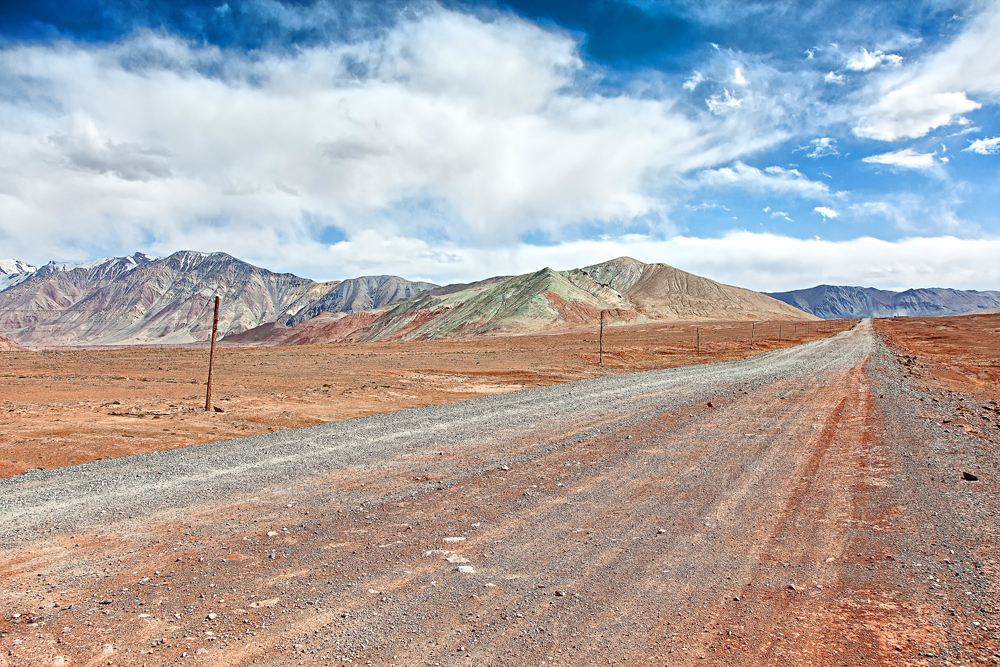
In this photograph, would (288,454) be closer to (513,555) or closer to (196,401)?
(513,555)

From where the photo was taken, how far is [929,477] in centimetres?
810

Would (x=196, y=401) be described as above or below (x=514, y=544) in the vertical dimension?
below

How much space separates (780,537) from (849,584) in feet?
3.58

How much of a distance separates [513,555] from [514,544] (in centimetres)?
27

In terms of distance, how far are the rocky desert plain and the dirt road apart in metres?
0.03

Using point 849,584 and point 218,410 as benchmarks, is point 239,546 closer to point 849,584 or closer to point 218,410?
point 849,584

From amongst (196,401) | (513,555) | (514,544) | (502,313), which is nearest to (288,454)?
(514,544)

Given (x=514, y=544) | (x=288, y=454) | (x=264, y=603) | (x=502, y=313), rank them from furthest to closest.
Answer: (x=502, y=313)
(x=288, y=454)
(x=514, y=544)
(x=264, y=603)

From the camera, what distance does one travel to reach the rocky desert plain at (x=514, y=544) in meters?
4.14

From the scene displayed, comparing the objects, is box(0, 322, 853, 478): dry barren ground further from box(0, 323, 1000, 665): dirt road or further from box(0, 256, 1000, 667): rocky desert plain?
box(0, 323, 1000, 665): dirt road

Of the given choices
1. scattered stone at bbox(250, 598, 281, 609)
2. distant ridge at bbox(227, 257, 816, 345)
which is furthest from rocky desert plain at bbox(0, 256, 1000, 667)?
distant ridge at bbox(227, 257, 816, 345)

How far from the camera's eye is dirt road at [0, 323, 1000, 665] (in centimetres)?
413

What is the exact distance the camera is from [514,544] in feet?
19.5

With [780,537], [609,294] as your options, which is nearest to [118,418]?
[780,537]
